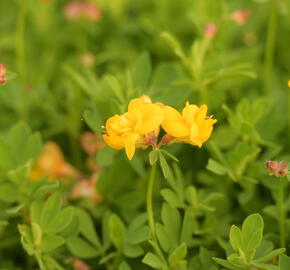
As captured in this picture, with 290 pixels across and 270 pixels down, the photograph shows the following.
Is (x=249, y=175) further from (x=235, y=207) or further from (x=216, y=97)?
(x=216, y=97)

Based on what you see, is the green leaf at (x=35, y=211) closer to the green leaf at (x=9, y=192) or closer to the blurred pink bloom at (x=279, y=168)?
the green leaf at (x=9, y=192)

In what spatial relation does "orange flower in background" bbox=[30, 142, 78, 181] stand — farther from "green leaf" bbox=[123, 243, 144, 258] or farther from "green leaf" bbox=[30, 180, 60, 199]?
"green leaf" bbox=[123, 243, 144, 258]

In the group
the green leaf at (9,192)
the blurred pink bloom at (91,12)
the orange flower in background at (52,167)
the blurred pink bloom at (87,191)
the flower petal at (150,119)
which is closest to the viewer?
the flower petal at (150,119)

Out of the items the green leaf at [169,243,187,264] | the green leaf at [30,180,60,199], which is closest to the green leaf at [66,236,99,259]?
the green leaf at [30,180,60,199]

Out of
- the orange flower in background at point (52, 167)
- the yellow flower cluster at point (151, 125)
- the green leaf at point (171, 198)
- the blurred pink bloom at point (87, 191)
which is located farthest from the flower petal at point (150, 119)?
the orange flower in background at point (52, 167)

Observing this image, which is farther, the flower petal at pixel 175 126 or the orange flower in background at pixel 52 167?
the orange flower in background at pixel 52 167

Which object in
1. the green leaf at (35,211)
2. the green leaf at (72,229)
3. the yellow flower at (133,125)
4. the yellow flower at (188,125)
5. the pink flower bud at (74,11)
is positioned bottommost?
the green leaf at (72,229)

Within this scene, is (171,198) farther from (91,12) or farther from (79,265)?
(91,12)
